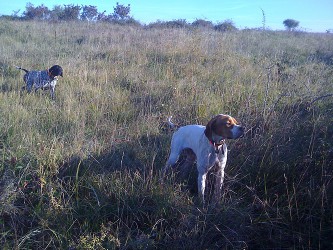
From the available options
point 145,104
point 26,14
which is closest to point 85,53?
point 145,104

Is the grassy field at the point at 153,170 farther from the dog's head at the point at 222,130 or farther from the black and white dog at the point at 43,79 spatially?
the dog's head at the point at 222,130

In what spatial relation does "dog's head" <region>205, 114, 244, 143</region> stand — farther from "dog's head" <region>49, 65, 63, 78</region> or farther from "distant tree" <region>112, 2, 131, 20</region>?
"distant tree" <region>112, 2, 131, 20</region>

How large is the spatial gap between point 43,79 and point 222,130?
3927 millimetres

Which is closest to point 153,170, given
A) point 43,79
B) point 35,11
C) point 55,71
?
point 43,79

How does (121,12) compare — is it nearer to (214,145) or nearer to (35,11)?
(35,11)

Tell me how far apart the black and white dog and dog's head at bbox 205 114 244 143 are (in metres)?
3.44

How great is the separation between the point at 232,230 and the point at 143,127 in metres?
1.98

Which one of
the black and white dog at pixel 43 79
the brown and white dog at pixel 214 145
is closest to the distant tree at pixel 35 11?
the black and white dog at pixel 43 79

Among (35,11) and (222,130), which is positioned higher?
(35,11)

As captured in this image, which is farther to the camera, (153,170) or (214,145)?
(153,170)

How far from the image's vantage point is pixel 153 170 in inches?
125

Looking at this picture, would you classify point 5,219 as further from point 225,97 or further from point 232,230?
point 225,97

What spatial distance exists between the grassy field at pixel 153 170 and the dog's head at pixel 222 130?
36cm

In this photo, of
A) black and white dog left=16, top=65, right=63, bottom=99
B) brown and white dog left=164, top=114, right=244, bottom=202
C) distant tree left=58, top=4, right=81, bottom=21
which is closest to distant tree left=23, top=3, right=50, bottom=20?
distant tree left=58, top=4, right=81, bottom=21
